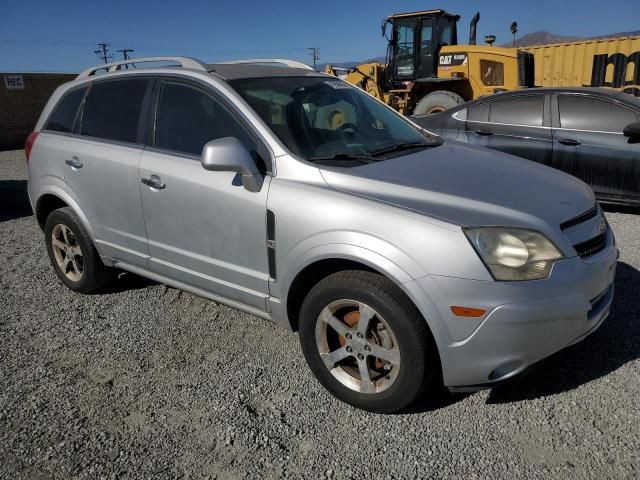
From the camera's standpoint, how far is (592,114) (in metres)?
6.03

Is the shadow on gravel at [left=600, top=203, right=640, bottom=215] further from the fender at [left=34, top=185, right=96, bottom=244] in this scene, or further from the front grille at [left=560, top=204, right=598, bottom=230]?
the fender at [left=34, top=185, right=96, bottom=244]

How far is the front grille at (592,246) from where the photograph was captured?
8.36ft

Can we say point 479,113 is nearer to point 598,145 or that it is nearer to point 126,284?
point 598,145

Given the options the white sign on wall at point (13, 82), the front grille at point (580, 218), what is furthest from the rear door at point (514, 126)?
the white sign on wall at point (13, 82)

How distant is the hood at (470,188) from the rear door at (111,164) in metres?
1.56

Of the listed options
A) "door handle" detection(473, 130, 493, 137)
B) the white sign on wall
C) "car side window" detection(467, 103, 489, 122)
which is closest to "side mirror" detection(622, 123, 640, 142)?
"door handle" detection(473, 130, 493, 137)

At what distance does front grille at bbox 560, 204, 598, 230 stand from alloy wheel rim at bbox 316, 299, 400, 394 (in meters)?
0.99

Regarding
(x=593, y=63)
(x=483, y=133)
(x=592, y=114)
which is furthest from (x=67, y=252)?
(x=593, y=63)

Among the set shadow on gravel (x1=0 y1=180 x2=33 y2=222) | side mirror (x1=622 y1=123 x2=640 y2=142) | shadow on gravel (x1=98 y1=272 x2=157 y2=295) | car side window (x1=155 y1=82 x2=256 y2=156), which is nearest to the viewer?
car side window (x1=155 y1=82 x2=256 y2=156)

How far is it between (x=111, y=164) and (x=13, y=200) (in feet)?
20.4

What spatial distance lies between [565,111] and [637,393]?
4.33m

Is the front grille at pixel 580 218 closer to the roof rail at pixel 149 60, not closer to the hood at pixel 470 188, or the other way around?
the hood at pixel 470 188

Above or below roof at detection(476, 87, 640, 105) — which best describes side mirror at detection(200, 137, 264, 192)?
below

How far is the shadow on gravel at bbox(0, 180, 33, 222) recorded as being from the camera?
7.54m
